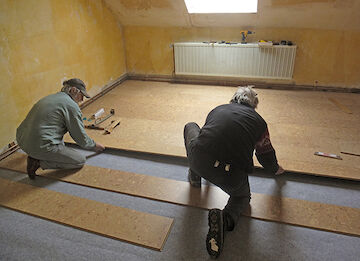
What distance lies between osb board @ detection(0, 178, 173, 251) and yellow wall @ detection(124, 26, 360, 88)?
3242mm

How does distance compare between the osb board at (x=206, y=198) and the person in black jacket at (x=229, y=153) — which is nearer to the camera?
the person in black jacket at (x=229, y=153)

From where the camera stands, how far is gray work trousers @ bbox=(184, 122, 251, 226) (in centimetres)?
191

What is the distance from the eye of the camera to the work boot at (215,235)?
173cm

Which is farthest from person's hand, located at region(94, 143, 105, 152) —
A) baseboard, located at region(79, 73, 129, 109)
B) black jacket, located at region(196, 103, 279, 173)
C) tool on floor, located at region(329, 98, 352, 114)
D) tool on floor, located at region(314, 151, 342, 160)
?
tool on floor, located at region(329, 98, 352, 114)

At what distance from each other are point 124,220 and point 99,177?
64cm

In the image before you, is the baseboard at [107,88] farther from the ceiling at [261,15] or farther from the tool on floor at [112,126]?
the ceiling at [261,15]

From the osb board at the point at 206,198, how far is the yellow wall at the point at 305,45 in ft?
9.28

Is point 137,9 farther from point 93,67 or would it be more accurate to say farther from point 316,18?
point 316,18

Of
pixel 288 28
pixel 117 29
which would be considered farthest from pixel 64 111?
pixel 288 28

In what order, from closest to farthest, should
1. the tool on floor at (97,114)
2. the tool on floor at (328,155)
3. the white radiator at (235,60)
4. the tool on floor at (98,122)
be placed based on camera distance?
the tool on floor at (328,155) → the tool on floor at (98,122) → the tool on floor at (97,114) → the white radiator at (235,60)

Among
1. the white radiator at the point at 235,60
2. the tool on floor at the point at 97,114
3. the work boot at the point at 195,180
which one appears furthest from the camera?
the white radiator at the point at 235,60

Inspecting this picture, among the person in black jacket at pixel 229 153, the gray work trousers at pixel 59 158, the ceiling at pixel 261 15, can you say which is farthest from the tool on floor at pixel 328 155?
the gray work trousers at pixel 59 158

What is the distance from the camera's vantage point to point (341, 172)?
2.45 metres

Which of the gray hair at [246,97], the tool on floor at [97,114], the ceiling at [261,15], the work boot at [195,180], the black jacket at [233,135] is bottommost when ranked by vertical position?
the work boot at [195,180]
